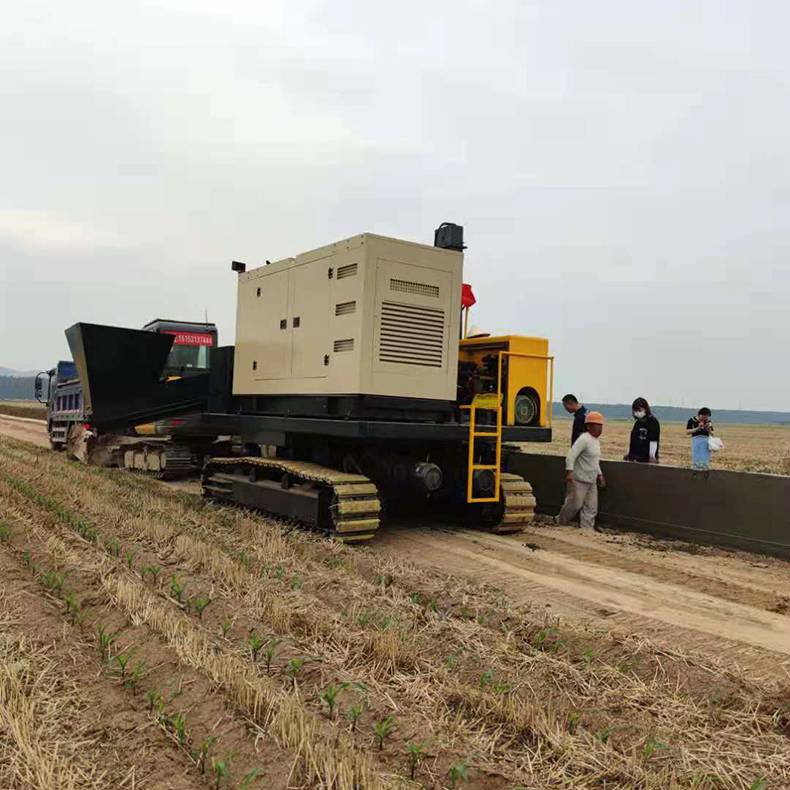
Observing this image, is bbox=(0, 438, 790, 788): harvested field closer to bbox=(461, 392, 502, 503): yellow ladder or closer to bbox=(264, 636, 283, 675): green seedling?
bbox=(264, 636, 283, 675): green seedling

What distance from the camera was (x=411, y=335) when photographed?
743 centimetres

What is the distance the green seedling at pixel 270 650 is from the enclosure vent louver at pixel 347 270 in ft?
13.8

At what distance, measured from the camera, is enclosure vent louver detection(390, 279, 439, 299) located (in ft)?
23.9

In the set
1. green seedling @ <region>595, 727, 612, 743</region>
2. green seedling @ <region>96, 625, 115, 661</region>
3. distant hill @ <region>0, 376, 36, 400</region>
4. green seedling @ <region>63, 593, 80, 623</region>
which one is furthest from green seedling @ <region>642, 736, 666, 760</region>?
distant hill @ <region>0, 376, 36, 400</region>

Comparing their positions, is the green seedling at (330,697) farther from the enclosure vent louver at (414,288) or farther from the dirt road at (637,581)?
the enclosure vent louver at (414,288)

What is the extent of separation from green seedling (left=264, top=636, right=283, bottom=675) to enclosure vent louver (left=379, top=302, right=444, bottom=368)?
3711 millimetres

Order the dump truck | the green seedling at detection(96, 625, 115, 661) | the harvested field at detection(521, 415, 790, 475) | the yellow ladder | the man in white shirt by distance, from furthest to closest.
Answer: the harvested field at detection(521, 415, 790, 475)
the dump truck
the man in white shirt
the yellow ladder
the green seedling at detection(96, 625, 115, 661)

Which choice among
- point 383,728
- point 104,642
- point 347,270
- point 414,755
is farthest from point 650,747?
point 347,270

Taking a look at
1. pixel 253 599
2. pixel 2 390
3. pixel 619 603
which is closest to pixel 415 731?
pixel 253 599

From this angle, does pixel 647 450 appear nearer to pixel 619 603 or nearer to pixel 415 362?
pixel 415 362

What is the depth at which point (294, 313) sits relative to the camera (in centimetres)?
830

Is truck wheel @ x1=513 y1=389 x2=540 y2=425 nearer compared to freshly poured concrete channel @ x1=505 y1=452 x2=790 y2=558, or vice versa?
freshly poured concrete channel @ x1=505 y1=452 x2=790 y2=558

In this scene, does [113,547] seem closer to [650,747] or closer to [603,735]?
[603,735]

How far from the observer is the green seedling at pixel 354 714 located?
10.2ft
